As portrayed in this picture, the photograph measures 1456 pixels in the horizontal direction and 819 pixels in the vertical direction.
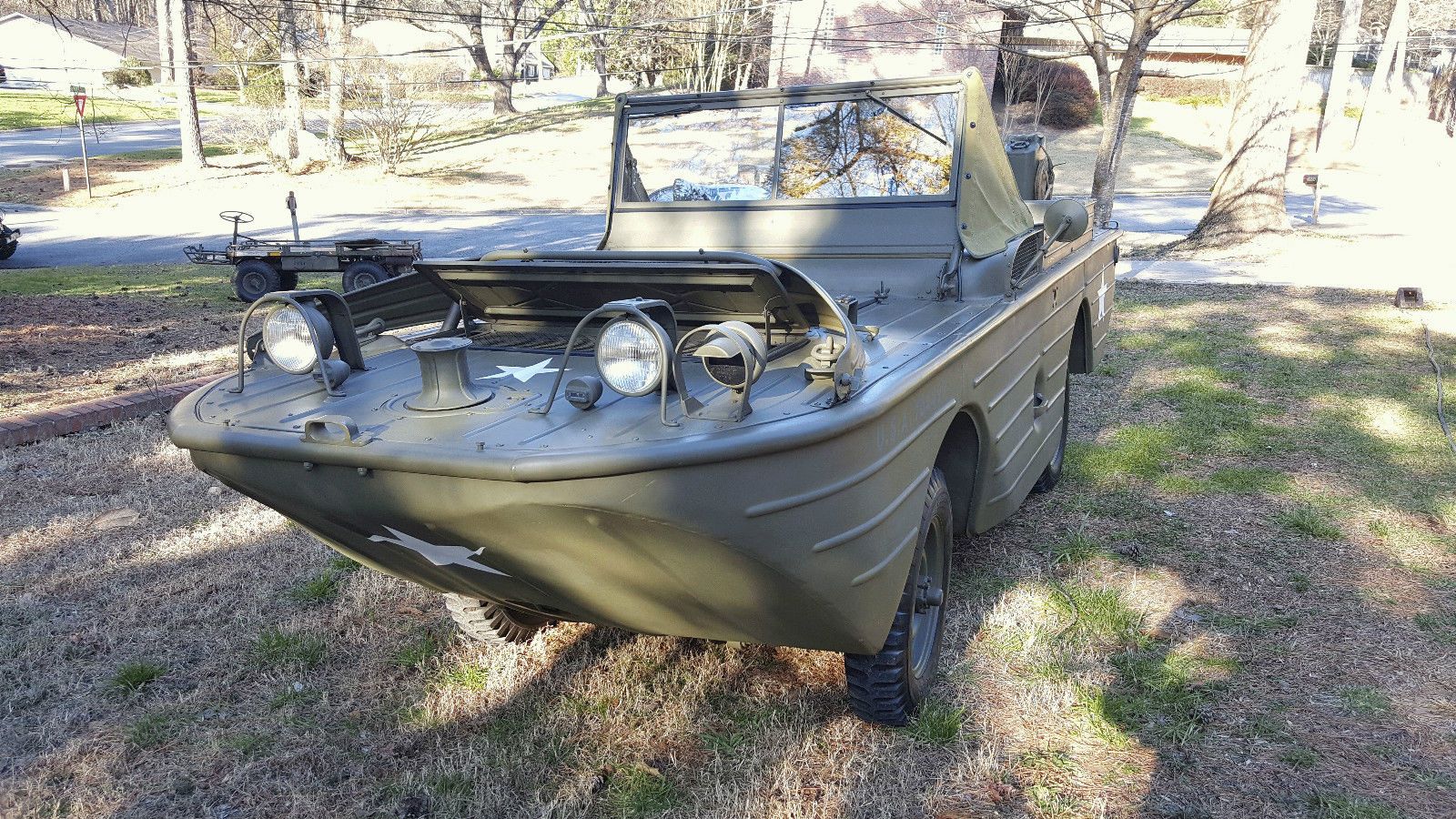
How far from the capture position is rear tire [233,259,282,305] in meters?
11.3

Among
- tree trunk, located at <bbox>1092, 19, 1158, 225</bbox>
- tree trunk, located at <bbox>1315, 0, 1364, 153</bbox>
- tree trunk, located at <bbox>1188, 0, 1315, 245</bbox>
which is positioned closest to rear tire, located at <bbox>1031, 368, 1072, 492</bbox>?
tree trunk, located at <bbox>1092, 19, 1158, 225</bbox>

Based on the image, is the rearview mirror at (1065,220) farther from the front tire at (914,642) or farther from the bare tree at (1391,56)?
the bare tree at (1391,56)

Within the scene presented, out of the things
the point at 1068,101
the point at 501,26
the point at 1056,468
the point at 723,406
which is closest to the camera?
the point at 723,406

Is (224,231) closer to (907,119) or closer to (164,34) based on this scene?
(164,34)

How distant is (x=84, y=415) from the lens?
639 centimetres

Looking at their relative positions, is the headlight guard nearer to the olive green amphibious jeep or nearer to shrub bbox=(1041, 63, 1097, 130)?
the olive green amphibious jeep

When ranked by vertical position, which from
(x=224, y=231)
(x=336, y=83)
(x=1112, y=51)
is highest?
(x=1112, y=51)

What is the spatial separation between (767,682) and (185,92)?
78.1 feet

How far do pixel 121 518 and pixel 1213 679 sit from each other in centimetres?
451

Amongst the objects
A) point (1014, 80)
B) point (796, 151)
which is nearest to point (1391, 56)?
point (1014, 80)

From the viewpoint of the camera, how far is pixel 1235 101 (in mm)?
13656

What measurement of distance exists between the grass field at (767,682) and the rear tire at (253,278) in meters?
6.07

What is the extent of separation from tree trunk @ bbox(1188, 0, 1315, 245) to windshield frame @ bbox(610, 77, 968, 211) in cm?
1032

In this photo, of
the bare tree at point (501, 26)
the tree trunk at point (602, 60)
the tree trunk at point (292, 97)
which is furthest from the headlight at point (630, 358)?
the tree trunk at point (602, 60)
